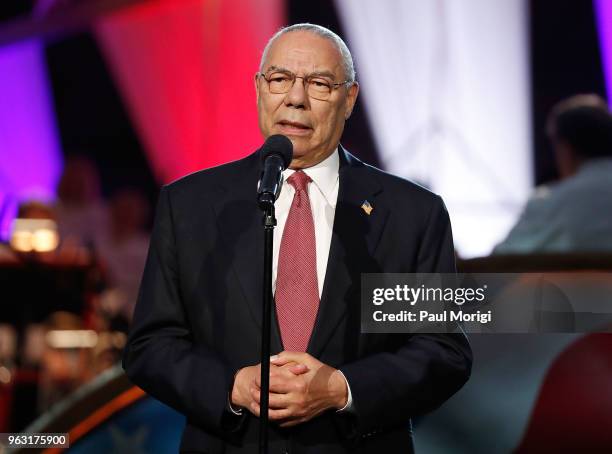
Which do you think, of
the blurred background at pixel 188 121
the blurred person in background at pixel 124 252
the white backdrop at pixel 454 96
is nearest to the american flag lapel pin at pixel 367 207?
the blurred background at pixel 188 121

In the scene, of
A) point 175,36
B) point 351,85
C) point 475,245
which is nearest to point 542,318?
point 351,85

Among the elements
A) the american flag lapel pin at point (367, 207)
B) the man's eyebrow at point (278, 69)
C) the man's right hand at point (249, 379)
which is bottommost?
the man's right hand at point (249, 379)

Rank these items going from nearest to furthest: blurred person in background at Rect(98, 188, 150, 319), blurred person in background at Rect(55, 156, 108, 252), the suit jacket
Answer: the suit jacket
blurred person in background at Rect(98, 188, 150, 319)
blurred person in background at Rect(55, 156, 108, 252)

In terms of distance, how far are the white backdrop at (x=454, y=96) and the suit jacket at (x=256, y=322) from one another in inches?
134

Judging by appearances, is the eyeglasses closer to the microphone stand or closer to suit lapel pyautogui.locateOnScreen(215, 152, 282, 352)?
suit lapel pyautogui.locateOnScreen(215, 152, 282, 352)

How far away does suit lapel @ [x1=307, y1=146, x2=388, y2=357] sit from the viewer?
1704 millimetres

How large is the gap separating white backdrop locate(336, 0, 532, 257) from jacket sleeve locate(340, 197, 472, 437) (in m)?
3.41

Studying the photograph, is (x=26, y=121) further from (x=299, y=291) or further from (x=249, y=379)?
(x=249, y=379)

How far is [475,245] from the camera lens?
5.02 m

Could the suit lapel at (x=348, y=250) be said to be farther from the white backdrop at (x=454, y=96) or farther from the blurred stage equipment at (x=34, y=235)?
the white backdrop at (x=454, y=96)

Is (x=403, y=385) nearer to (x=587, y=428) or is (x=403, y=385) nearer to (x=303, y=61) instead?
(x=303, y=61)

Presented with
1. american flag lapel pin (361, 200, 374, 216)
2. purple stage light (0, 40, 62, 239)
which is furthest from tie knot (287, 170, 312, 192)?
purple stage light (0, 40, 62, 239)

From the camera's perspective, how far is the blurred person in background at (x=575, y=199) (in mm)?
2854

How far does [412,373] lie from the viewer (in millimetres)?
1670
